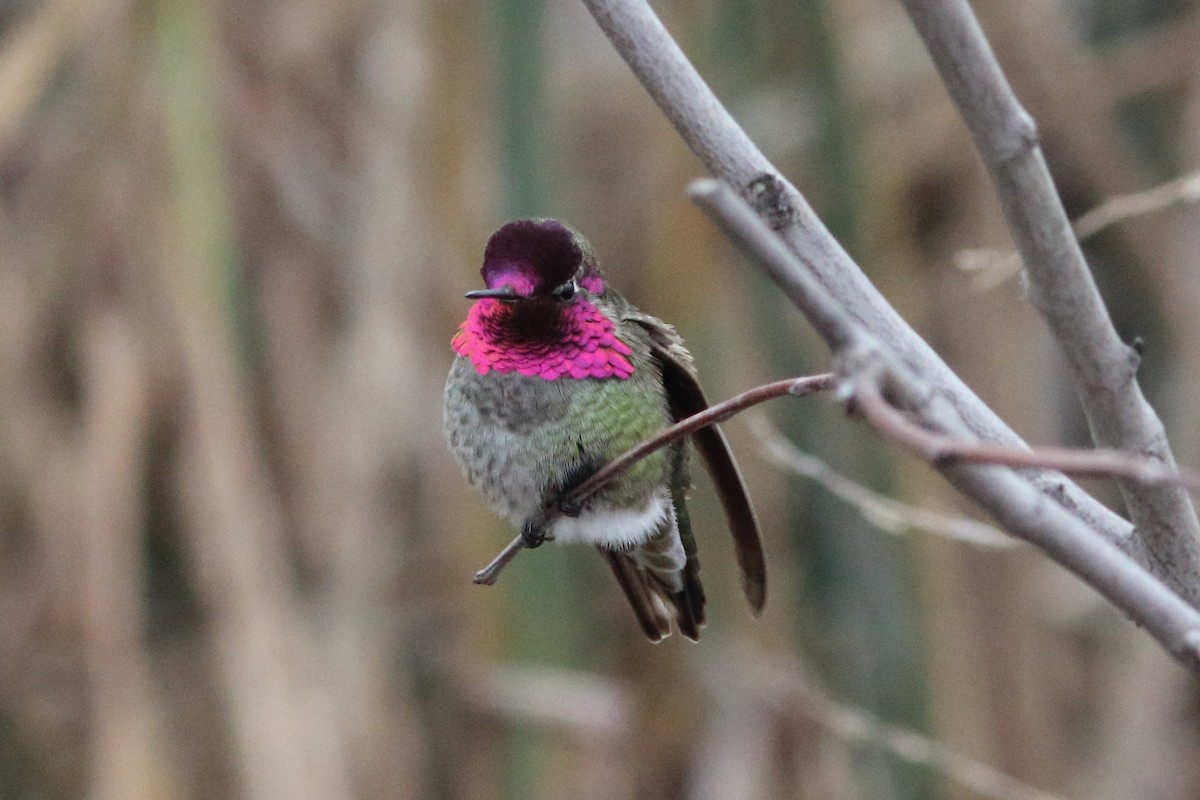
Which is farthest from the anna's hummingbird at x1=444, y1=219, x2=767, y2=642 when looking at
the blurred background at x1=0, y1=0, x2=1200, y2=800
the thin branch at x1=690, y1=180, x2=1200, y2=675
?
the blurred background at x1=0, y1=0, x2=1200, y2=800

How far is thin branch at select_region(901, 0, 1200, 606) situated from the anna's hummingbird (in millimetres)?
389

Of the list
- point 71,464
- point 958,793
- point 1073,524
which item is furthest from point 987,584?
point 1073,524

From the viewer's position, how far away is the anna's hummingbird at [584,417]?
3.39ft

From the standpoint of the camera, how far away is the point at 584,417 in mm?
1079

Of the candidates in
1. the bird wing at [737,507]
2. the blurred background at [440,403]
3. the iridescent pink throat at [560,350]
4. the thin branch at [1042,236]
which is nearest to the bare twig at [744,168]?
the thin branch at [1042,236]

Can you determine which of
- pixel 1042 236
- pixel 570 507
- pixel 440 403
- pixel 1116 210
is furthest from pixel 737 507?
pixel 440 403

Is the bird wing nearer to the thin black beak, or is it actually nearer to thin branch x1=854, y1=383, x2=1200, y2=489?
the thin black beak

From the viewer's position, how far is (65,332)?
115 inches

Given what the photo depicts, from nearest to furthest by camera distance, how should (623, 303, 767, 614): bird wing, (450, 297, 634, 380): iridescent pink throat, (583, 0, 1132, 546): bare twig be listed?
(583, 0, 1132, 546): bare twig < (623, 303, 767, 614): bird wing < (450, 297, 634, 380): iridescent pink throat

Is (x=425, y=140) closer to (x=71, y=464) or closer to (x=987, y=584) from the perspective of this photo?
(x=71, y=464)

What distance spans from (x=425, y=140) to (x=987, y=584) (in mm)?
1535

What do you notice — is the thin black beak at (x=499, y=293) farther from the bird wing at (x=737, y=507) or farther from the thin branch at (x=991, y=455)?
the thin branch at (x=991, y=455)

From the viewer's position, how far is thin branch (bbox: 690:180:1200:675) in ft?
1.57

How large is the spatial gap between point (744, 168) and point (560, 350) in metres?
0.36
